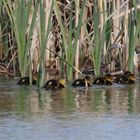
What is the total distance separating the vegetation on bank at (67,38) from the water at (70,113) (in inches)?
21.3

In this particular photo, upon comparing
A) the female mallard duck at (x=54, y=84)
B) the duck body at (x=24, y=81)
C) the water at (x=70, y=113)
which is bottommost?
the water at (x=70, y=113)

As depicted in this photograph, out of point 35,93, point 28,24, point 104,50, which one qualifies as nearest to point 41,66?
point 35,93

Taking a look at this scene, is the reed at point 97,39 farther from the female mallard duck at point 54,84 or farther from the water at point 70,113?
the female mallard duck at point 54,84

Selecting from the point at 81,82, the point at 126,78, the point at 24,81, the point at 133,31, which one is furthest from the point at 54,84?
the point at 133,31

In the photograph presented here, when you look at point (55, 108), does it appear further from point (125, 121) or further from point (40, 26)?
point (40, 26)

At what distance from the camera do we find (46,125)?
7523 millimetres

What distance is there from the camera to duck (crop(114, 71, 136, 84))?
10852 millimetres

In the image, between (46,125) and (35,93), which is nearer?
(46,125)

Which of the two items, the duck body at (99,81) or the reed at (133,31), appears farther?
the reed at (133,31)

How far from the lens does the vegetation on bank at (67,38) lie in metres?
10.4

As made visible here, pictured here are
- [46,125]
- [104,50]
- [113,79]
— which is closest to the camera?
[46,125]

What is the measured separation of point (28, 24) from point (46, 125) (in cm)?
385

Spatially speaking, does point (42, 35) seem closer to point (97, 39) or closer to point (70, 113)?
point (97, 39)

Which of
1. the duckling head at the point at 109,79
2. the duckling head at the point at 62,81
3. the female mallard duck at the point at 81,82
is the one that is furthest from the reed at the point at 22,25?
the duckling head at the point at 109,79
